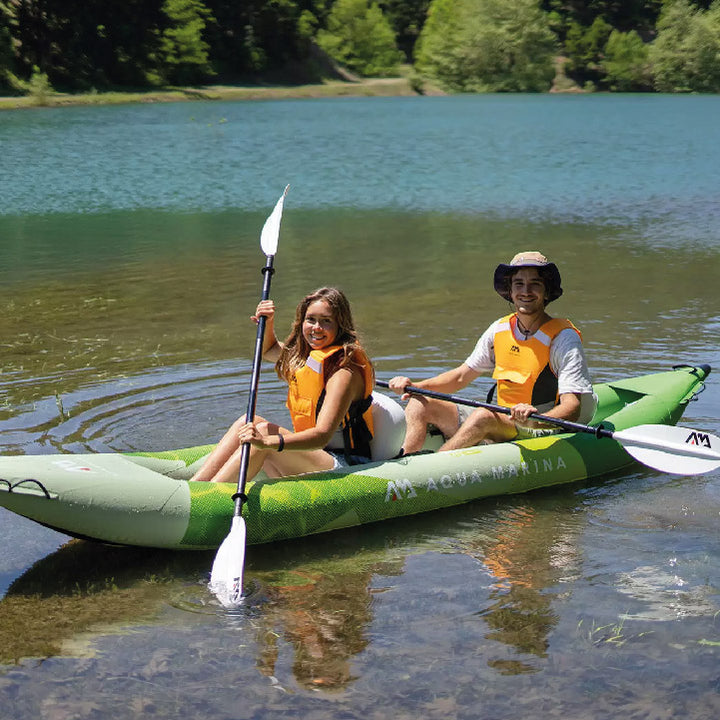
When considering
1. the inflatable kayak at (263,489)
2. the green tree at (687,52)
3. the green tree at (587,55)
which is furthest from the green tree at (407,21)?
the inflatable kayak at (263,489)

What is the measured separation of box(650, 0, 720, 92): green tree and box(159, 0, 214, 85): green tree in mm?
27778

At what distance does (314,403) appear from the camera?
4.72 m

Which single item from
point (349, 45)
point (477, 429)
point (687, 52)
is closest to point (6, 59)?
point (349, 45)

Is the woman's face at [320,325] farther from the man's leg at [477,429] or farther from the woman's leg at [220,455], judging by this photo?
the man's leg at [477,429]

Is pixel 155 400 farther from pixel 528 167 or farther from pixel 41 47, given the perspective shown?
pixel 41 47

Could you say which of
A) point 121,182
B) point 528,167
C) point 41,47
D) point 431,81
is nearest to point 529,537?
point 121,182

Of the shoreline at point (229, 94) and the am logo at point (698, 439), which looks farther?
the shoreline at point (229, 94)

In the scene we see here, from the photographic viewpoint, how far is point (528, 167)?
2225cm

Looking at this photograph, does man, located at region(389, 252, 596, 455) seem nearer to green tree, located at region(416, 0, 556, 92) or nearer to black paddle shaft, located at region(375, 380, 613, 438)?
black paddle shaft, located at region(375, 380, 613, 438)

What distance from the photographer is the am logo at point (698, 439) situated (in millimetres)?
5238

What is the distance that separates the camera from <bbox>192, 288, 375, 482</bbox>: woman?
4582mm

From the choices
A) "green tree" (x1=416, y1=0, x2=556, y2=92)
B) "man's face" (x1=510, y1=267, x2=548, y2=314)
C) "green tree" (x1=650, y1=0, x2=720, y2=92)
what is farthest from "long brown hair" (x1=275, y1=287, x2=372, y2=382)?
"green tree" (x1=416, y1=0, x2=556, y2=92)

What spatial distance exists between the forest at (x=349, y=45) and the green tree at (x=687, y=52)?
7 centimetres

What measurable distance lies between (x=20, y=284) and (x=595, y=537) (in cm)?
744
